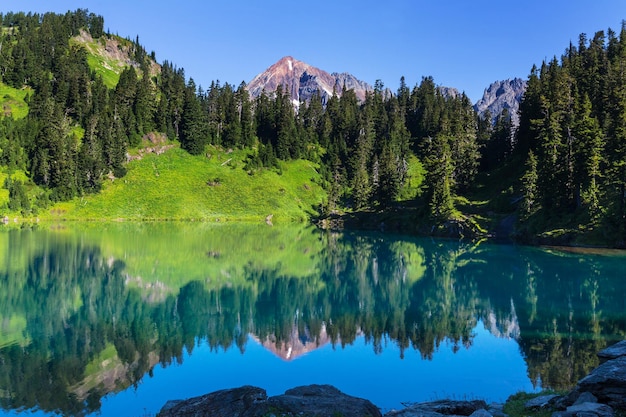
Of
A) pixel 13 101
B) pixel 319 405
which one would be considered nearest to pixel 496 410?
pixel 319 405

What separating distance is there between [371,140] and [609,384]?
13563 cm

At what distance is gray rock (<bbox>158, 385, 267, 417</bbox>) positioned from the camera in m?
10.3

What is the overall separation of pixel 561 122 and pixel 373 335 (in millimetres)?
73020

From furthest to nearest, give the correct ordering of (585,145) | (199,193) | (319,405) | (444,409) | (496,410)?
(199,193), (585,145), (496,410), (444,409), (319,405)

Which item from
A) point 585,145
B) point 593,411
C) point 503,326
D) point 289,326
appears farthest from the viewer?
point 585,145

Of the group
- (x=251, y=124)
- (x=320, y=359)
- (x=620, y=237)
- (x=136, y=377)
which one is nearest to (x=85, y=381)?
(x=136, y=377)

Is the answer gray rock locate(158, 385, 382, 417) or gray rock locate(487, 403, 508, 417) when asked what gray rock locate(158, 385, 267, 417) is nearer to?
gray rock locate(158, 385, 382, 417)

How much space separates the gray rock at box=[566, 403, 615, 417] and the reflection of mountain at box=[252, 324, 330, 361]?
40.9 feet

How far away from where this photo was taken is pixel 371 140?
144 m

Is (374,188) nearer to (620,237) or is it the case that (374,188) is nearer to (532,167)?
(532,167)

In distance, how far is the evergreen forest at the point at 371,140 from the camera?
2625 inches

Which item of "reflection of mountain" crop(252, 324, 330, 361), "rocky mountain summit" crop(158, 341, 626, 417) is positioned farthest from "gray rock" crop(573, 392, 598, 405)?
"reflection of mountain" crop(252, 324, 330, 361)

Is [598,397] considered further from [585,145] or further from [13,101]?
[13,101]

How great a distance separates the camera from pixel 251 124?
140000mm
